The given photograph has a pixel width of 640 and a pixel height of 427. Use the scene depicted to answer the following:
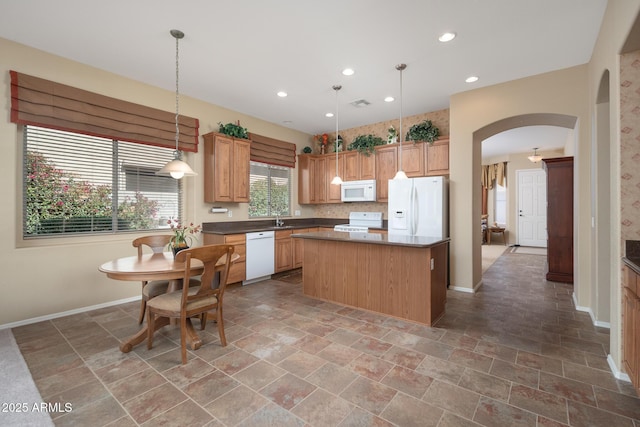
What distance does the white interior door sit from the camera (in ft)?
28.3

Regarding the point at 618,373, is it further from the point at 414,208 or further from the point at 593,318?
the point at 414,208

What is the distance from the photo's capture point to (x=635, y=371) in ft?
5.74

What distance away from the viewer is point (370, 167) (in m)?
5.62

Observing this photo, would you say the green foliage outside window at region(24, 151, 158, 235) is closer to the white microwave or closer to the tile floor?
the tile floor

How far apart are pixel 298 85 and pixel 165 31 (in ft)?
5.66

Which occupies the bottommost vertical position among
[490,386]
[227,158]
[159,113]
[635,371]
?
[490,386]

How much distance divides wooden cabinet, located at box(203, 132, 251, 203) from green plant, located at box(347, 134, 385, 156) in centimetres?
217

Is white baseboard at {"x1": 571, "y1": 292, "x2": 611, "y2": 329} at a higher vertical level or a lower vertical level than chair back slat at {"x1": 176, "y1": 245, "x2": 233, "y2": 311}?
lower

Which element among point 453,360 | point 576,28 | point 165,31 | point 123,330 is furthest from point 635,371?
point 165,31

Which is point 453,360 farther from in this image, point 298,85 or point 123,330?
point 298,85

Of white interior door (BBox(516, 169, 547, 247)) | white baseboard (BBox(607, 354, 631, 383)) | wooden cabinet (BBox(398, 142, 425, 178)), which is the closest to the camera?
white baseboard (BBox(607, 354, 631, 383))

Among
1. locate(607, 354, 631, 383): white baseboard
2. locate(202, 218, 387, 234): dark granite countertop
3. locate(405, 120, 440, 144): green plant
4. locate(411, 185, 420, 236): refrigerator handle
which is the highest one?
locate(405, 120, 440, 144): green plant

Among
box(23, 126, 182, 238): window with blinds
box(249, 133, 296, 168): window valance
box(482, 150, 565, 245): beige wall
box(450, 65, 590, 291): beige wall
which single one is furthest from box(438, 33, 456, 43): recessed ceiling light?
box(482, 150, 565, 245): beige wall

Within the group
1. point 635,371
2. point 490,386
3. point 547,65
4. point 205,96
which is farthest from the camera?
point 205,96
